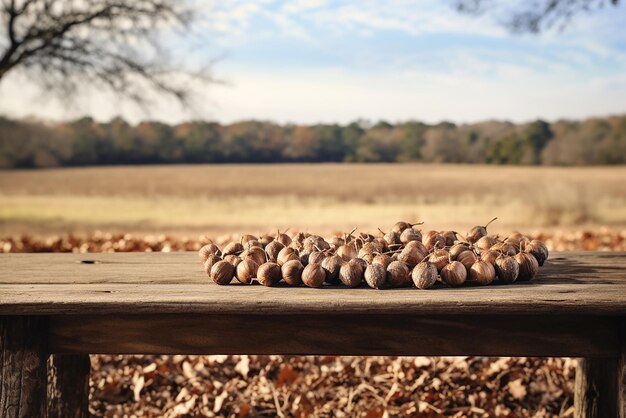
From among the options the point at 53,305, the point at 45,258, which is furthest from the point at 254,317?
the point at 45,258

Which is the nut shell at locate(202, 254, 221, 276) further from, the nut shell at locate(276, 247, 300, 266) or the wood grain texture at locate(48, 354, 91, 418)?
the wood grain texture at locate(48, 354, 91, 418)

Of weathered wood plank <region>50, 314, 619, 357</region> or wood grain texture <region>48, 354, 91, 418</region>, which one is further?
wood grain texture <region>48, 354, 91, 418</region>

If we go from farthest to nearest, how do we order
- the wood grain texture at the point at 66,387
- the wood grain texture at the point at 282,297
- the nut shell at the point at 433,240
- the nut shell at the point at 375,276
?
the wood grain texture at the point at 66,387 → the nut shell at the point at 433,240 → the nut shell at the point at 375,276 → the wood grain texture at the point at 282,297

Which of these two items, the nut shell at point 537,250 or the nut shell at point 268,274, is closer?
the nut shell at point 268,274

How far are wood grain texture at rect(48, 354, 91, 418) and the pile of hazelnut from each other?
86 cm

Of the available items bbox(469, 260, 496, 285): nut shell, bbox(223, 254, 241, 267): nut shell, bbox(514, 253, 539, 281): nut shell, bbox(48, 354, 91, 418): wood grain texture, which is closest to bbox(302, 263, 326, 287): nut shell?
bbox(223, 254, 241, 267): nut shell

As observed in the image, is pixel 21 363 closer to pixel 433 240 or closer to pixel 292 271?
pixel 292 271

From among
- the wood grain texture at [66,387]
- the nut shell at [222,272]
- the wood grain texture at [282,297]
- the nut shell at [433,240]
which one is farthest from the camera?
the wood grain texture at [66,387]

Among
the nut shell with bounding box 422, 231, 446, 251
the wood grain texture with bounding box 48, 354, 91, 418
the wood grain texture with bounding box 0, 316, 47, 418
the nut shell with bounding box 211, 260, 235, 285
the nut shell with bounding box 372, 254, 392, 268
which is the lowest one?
the wood grain texture with bounding box 48, 354, 91, 418

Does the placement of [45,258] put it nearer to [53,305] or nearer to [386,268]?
[53,305]

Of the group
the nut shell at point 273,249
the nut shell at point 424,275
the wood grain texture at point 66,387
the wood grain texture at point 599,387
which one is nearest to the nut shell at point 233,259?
the nut shell at point 273,249

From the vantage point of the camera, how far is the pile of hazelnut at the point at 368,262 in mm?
1962

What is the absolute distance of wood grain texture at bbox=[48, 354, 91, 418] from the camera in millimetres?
2666

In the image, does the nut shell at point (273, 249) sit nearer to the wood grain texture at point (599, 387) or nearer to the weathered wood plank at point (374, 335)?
the weathered wood plank at point (374, 335)
